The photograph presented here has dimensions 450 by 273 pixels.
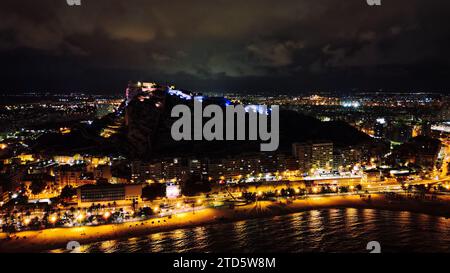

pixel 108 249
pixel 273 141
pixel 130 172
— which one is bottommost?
pixel 108 249

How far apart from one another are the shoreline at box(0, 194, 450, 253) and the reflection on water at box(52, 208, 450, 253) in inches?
16.6

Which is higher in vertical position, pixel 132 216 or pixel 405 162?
pixel 405 162

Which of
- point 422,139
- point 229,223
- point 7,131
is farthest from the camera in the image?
point 7,131

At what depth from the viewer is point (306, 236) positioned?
39.7ft

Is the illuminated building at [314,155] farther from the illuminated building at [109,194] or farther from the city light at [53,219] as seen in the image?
the city light at [53,219]

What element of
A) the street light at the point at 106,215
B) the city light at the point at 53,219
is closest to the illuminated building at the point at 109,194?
the street light at the point at 106,215

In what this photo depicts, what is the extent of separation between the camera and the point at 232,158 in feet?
64.2

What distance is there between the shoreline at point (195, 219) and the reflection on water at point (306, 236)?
0.42 metres

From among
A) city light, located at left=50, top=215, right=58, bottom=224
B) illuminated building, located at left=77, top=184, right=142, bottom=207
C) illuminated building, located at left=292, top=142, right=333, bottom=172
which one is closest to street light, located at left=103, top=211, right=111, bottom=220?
illuminated building, located at left=77, top=184, right=142, bottom=207

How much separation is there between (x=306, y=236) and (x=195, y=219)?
429cm
